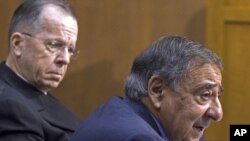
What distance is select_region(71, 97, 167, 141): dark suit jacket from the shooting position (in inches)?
48.8

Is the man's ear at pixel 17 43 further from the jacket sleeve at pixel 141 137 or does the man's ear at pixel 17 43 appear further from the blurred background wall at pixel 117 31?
the jacket sleeve at pixel 141 137

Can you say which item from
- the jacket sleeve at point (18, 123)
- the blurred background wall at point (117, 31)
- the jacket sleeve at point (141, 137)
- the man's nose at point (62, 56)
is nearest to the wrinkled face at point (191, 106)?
the jacket sleeve at point (141, 137)

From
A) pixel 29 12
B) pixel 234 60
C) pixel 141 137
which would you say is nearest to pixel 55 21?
pixel 29 12

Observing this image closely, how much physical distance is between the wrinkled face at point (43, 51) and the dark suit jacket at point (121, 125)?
0.46 meters

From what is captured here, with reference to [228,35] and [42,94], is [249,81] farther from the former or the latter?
[42,94]

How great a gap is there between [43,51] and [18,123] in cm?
32

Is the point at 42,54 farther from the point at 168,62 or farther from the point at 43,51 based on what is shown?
the point at 168,62

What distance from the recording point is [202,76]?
4.59ft

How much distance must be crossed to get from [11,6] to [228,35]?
89 centimetres

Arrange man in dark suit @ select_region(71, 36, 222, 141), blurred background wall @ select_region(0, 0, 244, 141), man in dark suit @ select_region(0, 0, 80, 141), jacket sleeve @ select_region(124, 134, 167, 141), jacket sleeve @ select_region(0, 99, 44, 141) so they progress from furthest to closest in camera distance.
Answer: blurred background wall @ select_region(0, 0, 244, 141), man in dark suit @ select_region(0, 0, 80, 141), jacket sleeve @ select_region(0, 99, 44, 141), man in dark suit @ select_region(71, 36, 222, 141), jacket sleeve @ select_region(124, 134, 167, 141)

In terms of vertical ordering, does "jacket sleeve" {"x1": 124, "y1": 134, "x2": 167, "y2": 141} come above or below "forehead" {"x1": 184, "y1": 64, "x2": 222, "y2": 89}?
below

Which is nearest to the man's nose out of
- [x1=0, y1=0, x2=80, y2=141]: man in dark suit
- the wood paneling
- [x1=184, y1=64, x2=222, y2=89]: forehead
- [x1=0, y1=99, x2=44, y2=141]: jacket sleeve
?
[x1=0, y1=0, x2=80, y2=141]: man in dark suit

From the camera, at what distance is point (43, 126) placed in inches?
65.8

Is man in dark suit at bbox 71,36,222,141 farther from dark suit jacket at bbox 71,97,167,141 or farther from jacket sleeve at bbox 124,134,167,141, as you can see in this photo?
jacket sleeve at bbox 124,134,167,141
